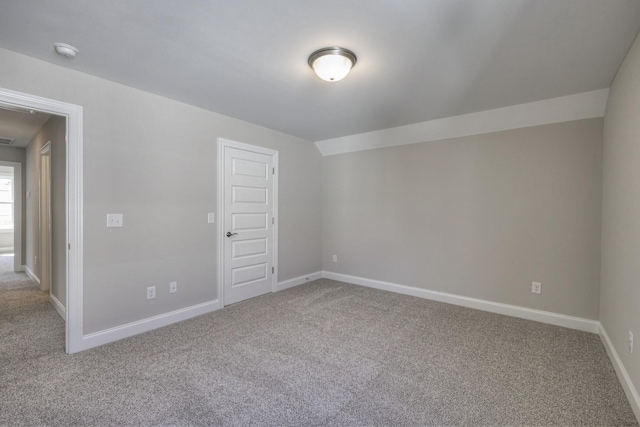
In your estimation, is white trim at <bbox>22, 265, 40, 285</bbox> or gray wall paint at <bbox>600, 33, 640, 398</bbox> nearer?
gray wall paint at <bbox>600, 33, 640, 398</bbox>

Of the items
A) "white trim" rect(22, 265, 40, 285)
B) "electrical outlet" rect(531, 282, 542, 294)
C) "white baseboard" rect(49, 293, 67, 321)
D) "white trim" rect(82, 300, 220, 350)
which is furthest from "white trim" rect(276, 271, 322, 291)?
"white trim" rect(22, 265, 40, 285)

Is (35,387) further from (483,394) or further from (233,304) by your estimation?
(483,394)

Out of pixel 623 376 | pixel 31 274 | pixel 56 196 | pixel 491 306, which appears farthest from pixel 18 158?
pixel 623 376

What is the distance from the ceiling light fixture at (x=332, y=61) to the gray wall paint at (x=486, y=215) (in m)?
2.19

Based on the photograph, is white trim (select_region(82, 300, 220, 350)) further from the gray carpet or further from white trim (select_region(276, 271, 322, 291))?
white trim (select_region(276, 271, 322, 291))

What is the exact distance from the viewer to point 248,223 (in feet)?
13.1

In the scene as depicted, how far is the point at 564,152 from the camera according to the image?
3.08 m

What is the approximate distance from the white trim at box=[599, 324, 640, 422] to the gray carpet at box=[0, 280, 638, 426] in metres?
0.05

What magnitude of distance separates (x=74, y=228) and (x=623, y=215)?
4408 mm

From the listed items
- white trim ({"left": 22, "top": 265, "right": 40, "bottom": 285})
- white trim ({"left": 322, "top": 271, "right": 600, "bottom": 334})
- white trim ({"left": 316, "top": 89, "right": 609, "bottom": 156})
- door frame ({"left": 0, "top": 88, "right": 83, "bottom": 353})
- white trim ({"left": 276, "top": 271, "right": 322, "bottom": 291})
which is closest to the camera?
door frame ({"left": 0, "top": 88, "right": 83, "bottom": 353})

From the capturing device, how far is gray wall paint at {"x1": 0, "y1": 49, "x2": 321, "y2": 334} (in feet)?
8.42

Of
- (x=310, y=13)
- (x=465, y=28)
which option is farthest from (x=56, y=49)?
(x=465, y=28)

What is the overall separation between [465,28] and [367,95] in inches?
47.9

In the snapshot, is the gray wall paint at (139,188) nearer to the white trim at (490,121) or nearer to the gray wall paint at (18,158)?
the white trim at (490,121)
